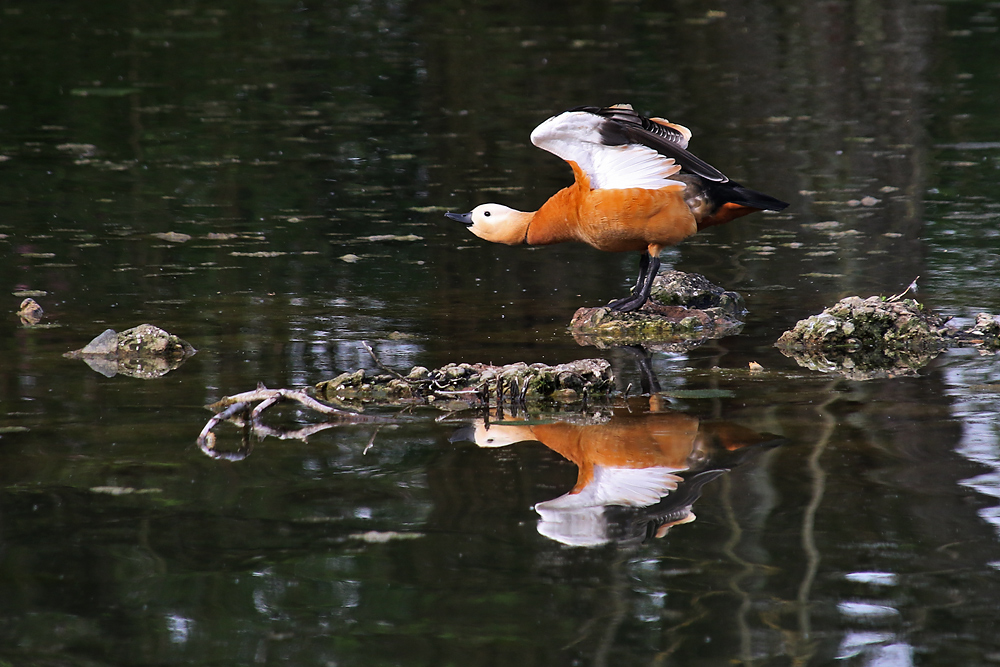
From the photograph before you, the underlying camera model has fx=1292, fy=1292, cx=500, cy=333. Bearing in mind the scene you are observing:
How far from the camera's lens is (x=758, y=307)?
22.4 ft

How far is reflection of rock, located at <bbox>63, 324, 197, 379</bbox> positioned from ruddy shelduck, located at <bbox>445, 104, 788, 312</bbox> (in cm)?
199

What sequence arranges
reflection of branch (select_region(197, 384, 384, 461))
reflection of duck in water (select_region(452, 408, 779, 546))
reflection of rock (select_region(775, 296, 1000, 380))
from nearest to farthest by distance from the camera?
reflection of duck in water (select_region(452, 408, 779, 546)) → reflection of branch (select_region(197, 384, 384, 461)) → reflection of rock (select_region(775, 296, 1000, 380))

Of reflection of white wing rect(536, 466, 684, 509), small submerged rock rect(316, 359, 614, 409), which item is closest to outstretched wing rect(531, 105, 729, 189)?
small submerged rock rect(316, 359, 614, 409)

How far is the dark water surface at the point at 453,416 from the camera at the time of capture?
3365 mm

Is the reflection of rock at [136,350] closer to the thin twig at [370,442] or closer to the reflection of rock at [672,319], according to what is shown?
the thin twig at [370,442]

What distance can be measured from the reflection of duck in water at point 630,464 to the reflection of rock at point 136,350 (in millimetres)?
1724

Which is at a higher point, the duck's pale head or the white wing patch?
the white wing patch

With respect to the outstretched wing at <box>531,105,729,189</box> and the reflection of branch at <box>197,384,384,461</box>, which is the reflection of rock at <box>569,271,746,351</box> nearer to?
the outstretched wing at <box>531,105,729,189</box>

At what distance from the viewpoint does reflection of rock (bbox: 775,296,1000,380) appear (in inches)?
233

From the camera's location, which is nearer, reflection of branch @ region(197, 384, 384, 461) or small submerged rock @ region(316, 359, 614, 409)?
reflection of branch @ region(197, 384, 384, 461)


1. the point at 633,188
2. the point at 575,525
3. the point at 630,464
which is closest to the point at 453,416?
the point at 630,464

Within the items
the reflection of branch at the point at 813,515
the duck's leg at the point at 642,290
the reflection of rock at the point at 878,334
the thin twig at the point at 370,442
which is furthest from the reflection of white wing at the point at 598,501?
the duck's leg at the point at 642,290

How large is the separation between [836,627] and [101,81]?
44.0 feet

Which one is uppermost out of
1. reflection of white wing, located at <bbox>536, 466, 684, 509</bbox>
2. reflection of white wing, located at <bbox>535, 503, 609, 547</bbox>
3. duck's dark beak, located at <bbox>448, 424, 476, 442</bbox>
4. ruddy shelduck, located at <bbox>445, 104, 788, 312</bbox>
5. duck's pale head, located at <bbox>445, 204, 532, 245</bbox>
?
ruddy shelduck, located at <bbox>445, 104, 788, 312</bbox>
